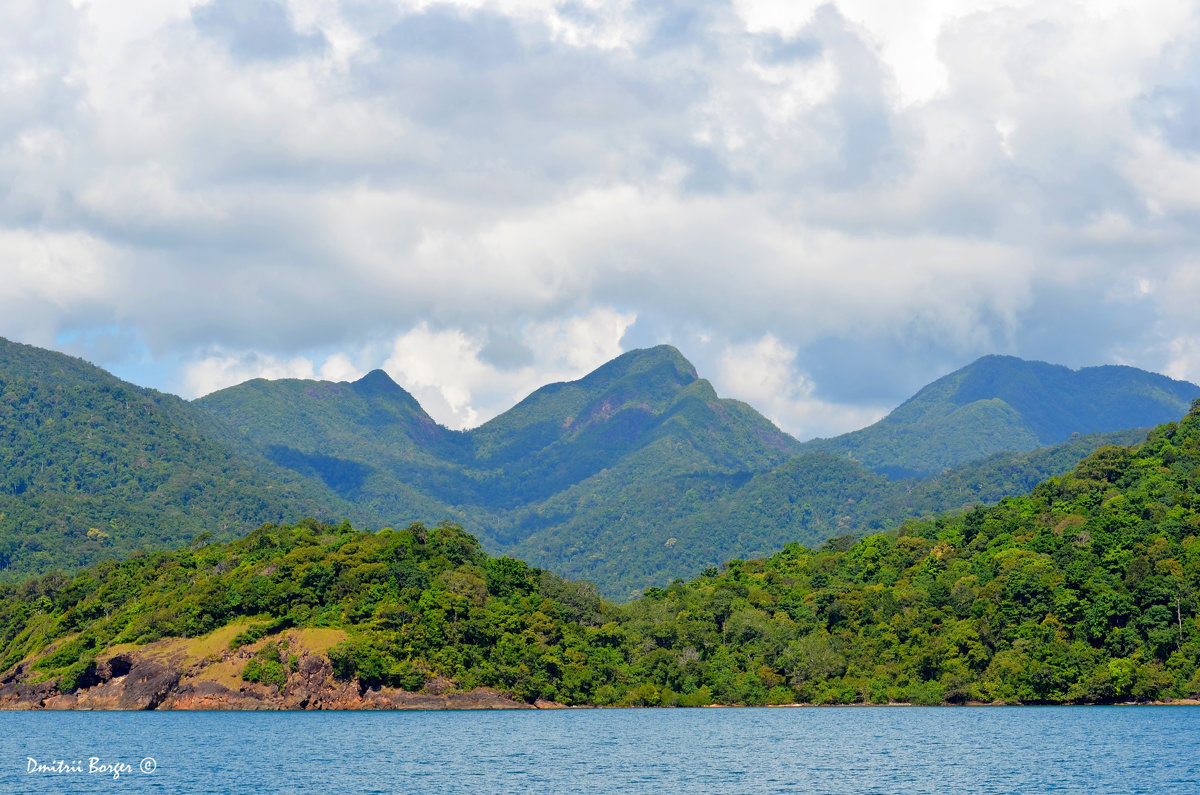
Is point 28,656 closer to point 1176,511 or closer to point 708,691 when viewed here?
point 708,691

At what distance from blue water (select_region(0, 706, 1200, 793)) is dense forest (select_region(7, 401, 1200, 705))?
11048 mm

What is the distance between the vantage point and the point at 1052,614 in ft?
465

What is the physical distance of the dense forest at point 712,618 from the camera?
138 metres

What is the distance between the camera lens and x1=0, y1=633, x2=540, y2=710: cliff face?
142 meters

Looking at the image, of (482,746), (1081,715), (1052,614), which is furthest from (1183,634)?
(482,746)

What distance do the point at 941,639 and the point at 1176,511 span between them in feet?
113

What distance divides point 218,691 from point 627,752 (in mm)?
70142

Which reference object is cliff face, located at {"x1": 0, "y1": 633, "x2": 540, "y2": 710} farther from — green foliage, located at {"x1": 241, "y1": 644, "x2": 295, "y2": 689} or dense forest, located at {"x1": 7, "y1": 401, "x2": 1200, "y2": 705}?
dense forest, located at {"x1": 7, "y1": 401, "x2": 1200, "y2": 705}

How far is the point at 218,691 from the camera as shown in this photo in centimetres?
14312

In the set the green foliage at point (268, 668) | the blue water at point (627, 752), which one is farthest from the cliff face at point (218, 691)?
the blue water at point (627, 752)

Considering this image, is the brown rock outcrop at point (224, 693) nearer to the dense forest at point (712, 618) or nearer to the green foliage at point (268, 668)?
the green foliage at point (268, 668)

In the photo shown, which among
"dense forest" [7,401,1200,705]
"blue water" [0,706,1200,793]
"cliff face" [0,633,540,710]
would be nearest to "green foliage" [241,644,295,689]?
"dense forest" [7,401,1200,705]

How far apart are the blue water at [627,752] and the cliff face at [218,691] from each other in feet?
29.1

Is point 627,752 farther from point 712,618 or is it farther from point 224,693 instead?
point 712,618
